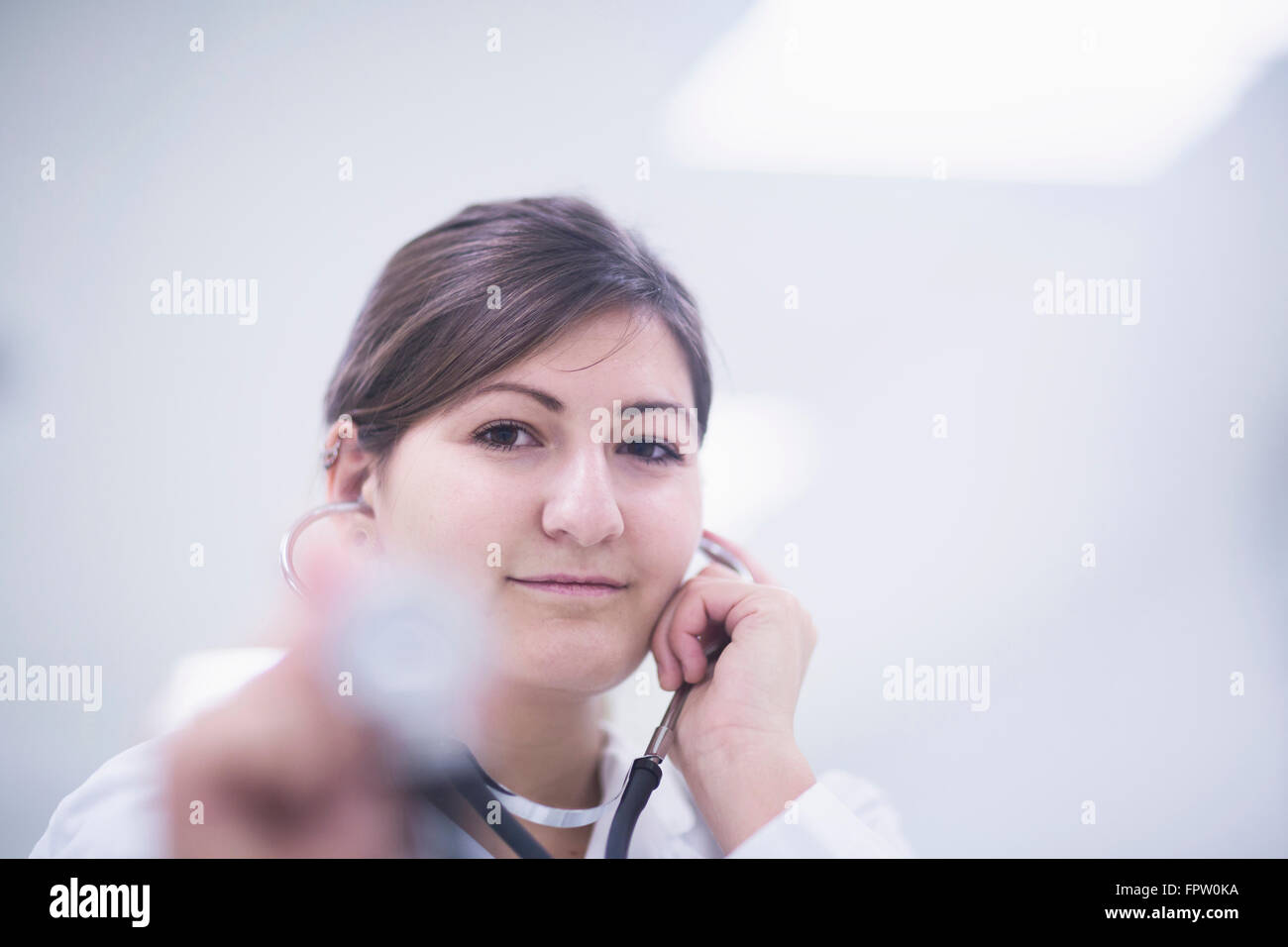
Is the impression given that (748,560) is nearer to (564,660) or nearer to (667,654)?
(667,654)

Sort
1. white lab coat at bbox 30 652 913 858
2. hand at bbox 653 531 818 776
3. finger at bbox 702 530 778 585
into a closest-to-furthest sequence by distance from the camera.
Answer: white lab coat at bbox 30 652 913 858 → hand at bbox 653 531 818 776 → finger at bbox 702 530 778 585

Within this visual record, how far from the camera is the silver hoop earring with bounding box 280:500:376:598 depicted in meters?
0.92

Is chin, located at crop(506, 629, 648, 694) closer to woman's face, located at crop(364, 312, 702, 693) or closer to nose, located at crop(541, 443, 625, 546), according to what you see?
woman's face, located at crop(364, 312, 702, 693)

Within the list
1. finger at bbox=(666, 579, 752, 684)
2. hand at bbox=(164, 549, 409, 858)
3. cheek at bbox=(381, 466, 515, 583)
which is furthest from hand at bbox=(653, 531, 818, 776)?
hand at bbox=(164, 549, 409, 858)

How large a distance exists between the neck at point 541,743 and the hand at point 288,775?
14cm

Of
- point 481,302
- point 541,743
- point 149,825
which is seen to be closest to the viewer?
point 149,825

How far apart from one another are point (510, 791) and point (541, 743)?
0.25 feet

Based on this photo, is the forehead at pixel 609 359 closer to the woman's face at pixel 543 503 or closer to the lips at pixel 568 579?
the woman's face at pixel 543 503

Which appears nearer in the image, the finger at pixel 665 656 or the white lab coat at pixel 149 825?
the white lab coat at pixel 149 825

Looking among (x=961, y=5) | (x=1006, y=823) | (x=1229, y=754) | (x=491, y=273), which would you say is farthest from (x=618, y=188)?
(x=1229, y=754)

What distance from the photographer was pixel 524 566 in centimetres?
93

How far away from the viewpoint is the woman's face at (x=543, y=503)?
3.01 ft

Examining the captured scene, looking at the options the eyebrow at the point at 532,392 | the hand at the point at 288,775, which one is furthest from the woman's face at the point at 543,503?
the hand at the point at 288,775

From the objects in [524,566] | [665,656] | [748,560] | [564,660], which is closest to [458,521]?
[524,566]
